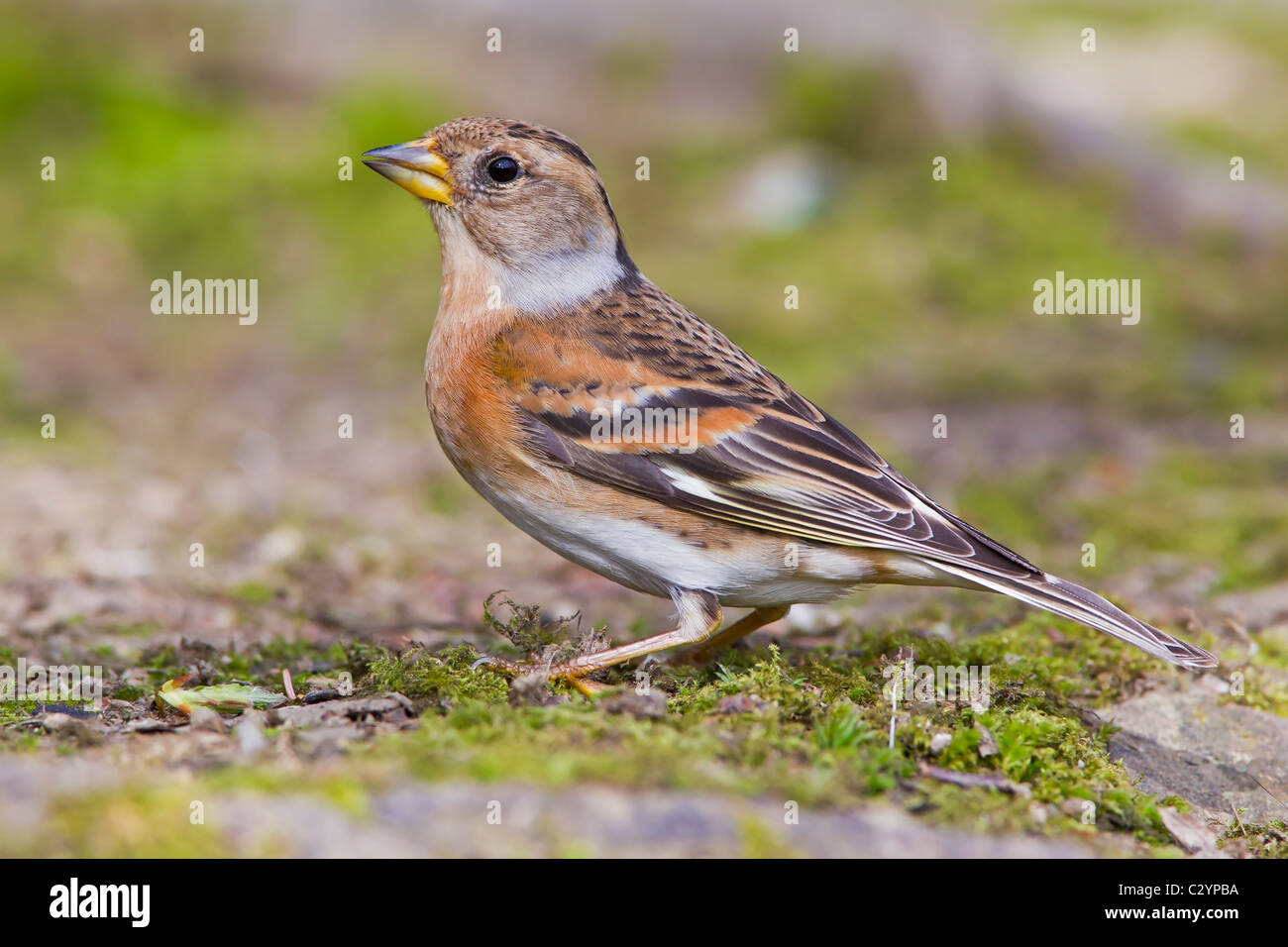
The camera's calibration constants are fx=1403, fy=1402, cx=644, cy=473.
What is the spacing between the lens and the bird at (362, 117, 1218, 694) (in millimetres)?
5953

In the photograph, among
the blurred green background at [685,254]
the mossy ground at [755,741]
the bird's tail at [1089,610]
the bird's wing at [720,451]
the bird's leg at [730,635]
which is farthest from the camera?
the blurred green background at [685,254]

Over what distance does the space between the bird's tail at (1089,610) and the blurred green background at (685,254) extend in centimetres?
280

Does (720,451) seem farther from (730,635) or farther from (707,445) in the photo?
(730,635)

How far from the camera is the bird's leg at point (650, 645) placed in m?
5.95

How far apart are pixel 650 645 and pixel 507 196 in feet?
7.58

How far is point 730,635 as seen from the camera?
673 cm

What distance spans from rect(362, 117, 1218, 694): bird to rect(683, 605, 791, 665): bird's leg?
2 cm

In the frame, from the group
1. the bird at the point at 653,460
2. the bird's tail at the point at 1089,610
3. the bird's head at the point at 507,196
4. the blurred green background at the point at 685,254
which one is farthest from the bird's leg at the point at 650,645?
the blurred green background at the point at 685,254

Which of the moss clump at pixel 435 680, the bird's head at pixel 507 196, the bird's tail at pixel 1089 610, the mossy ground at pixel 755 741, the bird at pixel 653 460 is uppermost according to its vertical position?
the bird's head at pixel 507 196

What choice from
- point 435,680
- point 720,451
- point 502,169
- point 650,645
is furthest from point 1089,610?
point 502,169

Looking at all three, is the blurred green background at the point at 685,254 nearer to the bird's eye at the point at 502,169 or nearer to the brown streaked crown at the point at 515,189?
the brown streaked crown at the point at 515,189

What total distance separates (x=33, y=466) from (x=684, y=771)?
7647 millimetres
